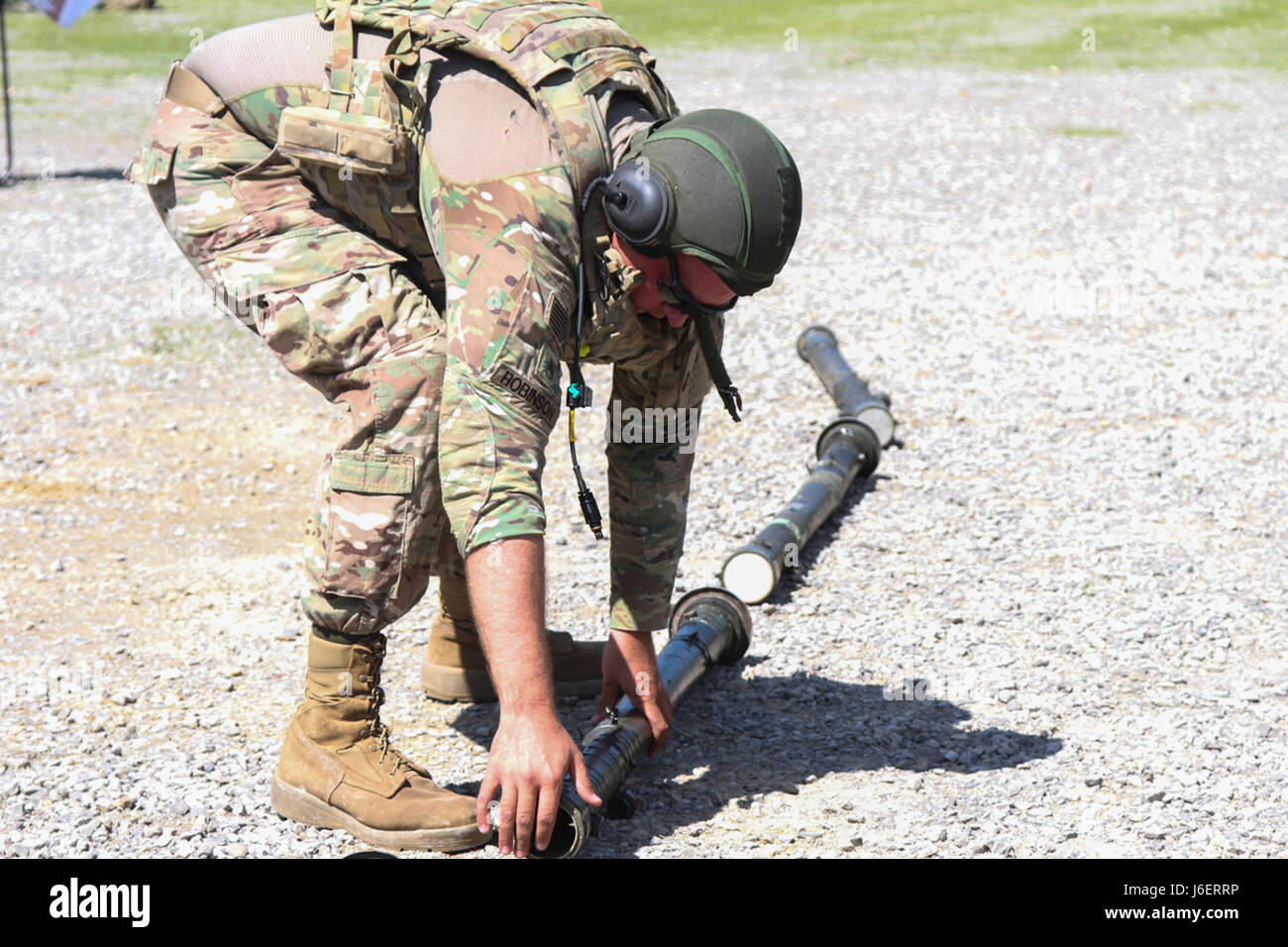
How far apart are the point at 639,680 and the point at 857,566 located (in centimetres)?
196

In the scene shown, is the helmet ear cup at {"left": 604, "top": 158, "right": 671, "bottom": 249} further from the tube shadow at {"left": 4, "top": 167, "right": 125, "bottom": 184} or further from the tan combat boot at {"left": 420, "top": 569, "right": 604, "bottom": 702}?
the tube shadow at {"left": 4, "top": 167, "right": 125, "bottom": 184}

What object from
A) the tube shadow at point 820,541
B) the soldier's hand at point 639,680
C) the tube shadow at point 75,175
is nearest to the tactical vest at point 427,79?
the soldier's hand at point 639,680

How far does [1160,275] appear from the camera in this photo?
10.3 m

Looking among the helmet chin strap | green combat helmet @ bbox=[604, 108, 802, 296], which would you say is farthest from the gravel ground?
green combat helmet @ bbox=[604, 108, 802, 296]

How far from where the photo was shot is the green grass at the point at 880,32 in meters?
21.3

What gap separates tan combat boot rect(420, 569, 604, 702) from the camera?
15.9 ft

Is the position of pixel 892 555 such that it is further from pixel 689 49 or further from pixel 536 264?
pixel 689 49

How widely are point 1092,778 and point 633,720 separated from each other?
4.59 ft

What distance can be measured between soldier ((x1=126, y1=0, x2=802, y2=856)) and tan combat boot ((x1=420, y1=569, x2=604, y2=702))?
2.08 feet

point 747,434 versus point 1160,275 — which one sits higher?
point 1160,275

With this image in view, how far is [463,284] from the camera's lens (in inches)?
134

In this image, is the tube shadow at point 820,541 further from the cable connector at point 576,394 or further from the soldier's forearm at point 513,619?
the soldier's forearm at point 513,619

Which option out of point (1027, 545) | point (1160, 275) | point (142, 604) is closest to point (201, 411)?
point (142, 604)

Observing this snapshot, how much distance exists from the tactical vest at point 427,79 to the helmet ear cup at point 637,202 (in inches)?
5.0
